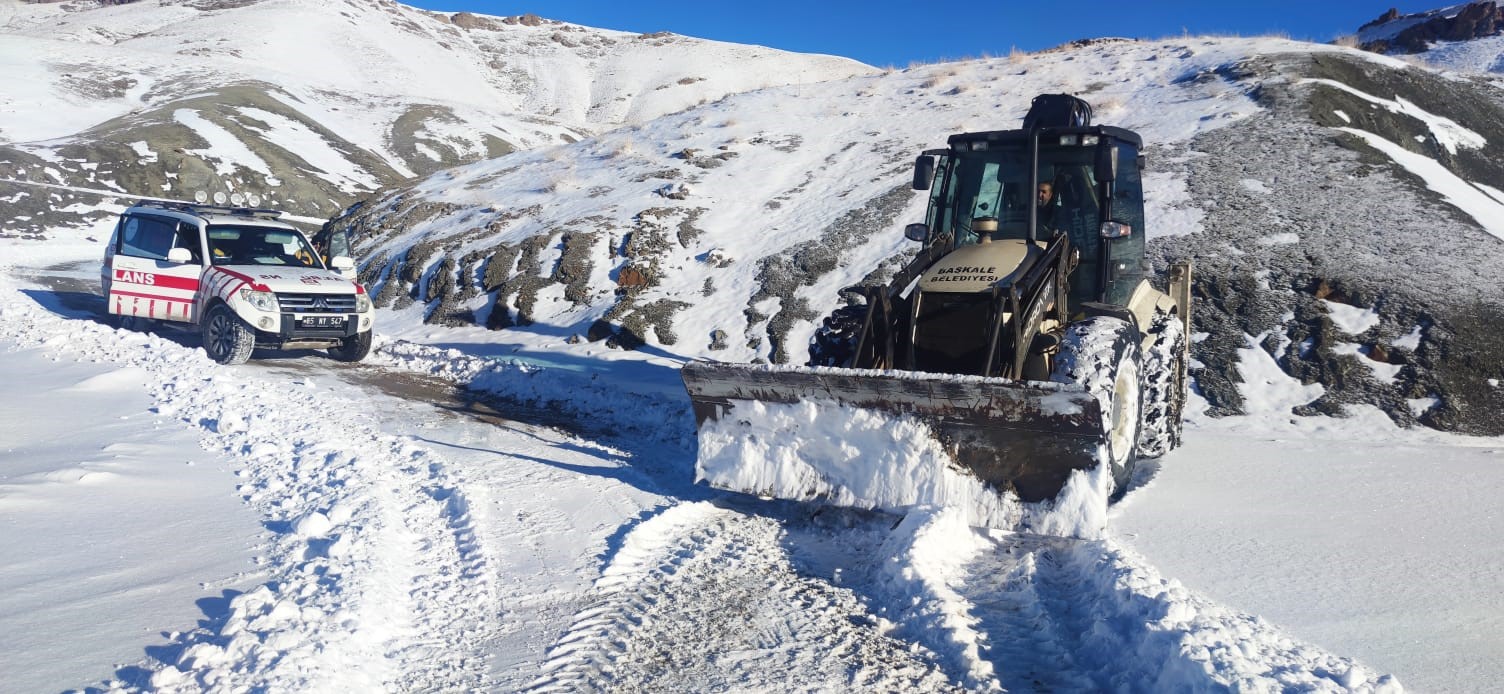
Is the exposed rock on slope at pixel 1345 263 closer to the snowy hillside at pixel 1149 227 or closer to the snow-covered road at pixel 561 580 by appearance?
the snowy hillside at pixel 1149 227

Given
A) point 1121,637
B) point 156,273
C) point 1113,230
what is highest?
point 1113,230

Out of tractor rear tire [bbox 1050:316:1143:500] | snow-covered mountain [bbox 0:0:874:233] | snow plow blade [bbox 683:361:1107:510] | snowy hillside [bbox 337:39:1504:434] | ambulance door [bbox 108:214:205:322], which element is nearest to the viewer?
snow plow blade [bbox 683:361:1107:510]

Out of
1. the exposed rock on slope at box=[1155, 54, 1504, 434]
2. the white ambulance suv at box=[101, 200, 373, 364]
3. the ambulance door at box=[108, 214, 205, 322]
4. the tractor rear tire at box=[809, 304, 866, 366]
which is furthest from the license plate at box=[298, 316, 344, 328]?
the exposed rock on slope at box=[1155, 54, 1504, 434]

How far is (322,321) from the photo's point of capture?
11.4m

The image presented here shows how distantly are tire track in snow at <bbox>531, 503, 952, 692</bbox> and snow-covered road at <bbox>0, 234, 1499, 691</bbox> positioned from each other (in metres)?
0.02

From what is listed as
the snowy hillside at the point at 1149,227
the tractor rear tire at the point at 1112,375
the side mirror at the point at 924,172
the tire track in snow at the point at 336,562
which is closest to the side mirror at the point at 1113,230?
the tractor rear tire at the point at 1112,375

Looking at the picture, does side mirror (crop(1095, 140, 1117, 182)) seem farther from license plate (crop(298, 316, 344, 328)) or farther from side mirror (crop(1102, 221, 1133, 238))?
license plate (crop(298, 316, 344, 328))

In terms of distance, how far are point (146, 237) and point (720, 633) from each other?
11.6m

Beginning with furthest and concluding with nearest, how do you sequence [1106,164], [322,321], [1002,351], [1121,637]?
1. [322,321]
2. [1106,164]
3. [1002,351]
4. [1121,637]

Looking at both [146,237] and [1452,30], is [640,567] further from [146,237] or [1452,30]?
[1452,30]

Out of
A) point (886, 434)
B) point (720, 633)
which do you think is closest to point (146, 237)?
point (886, 434)

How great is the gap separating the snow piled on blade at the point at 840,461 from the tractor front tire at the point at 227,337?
728cm

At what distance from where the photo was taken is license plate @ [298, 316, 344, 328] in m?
11.3

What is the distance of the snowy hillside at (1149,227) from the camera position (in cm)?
1037
